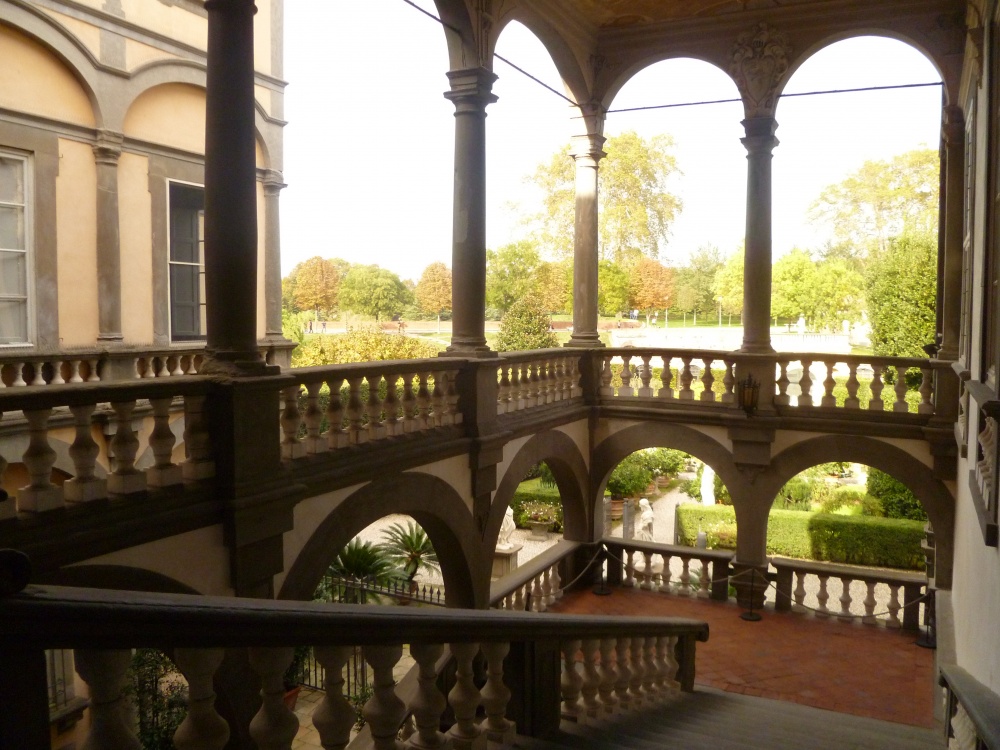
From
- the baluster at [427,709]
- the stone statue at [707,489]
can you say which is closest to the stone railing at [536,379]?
the baluster at [427,709]

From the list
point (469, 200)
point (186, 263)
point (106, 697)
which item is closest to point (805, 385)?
point (469, 200)

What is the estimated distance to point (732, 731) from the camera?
5883 mm

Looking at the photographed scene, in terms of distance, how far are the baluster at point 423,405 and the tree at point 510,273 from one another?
25.3 meters

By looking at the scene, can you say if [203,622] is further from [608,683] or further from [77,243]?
[77,243]

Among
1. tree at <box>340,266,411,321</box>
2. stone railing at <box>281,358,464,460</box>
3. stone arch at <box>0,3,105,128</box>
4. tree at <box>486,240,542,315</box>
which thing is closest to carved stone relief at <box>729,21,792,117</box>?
stone railing at <box>281,358,464,460</box>

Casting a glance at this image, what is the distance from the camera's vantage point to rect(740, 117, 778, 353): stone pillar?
470 inches

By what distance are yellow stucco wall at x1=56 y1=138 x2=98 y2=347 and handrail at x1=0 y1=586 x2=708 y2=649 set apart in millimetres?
10549

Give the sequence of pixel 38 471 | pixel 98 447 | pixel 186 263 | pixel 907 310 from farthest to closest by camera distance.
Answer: pixel 907 310 < pixel 186 263 < pixel 98 447 < pixel 38 471

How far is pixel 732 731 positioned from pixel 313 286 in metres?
25.2

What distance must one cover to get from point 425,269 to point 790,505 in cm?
1779

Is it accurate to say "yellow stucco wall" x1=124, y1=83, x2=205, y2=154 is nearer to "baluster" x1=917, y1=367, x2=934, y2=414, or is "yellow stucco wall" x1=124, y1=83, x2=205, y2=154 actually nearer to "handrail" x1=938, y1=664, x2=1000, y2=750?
"baluster" x1=917, y1=367, x2=934, y2=414

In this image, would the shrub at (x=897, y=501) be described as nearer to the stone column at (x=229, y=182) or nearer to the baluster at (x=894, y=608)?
the baluster at (x=894, y=608)

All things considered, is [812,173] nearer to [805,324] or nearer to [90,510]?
[805,324]

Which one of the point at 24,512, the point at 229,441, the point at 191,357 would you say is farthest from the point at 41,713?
the point at 191,357
